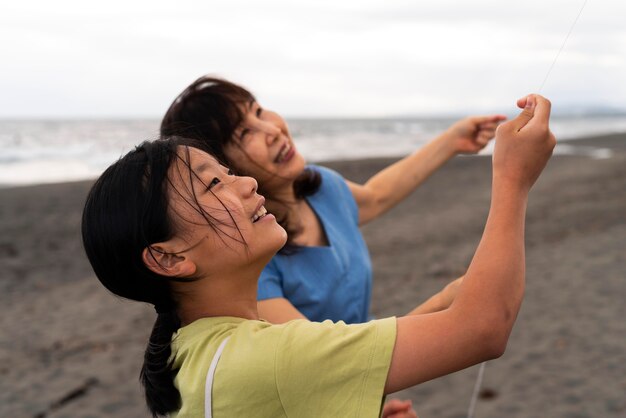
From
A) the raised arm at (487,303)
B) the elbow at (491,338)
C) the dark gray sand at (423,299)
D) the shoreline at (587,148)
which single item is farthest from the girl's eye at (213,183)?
the shoreline at (587,148)

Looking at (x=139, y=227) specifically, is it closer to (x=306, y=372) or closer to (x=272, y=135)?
(x=306, y=372)

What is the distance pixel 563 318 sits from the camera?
5676mm

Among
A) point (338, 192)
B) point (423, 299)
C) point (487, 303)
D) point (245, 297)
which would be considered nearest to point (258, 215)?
point (245, 297)

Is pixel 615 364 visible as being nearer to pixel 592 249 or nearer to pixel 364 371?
pixel 592 249

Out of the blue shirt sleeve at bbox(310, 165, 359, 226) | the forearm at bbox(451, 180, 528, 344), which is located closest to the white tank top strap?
the forearm at bbox(451, 180, 528, 344)

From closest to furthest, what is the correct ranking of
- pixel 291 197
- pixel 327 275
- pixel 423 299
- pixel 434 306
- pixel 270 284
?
1. pixel 434 306
2. pixel 270 284
3. pixel 327 275
4. pixel 291 197
5. pixel 423 299

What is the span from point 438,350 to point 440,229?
31.4ft

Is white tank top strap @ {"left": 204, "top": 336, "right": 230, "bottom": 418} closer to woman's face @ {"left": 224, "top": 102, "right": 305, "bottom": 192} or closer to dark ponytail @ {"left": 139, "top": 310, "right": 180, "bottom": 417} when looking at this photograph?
dark ponytail @ {"left": 139, "top": 310, "right": 180, "bottom": 417}

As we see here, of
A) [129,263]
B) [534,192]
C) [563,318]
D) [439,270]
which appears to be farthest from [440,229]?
[129,263]

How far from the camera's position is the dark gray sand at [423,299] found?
14.6 ft

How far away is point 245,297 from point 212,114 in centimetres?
83

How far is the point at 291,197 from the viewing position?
2.11m

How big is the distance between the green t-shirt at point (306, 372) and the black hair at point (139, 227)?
0.21 meters

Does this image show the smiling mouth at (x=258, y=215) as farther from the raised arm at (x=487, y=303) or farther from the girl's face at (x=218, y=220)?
the raised arm at (x=487, y=303)
